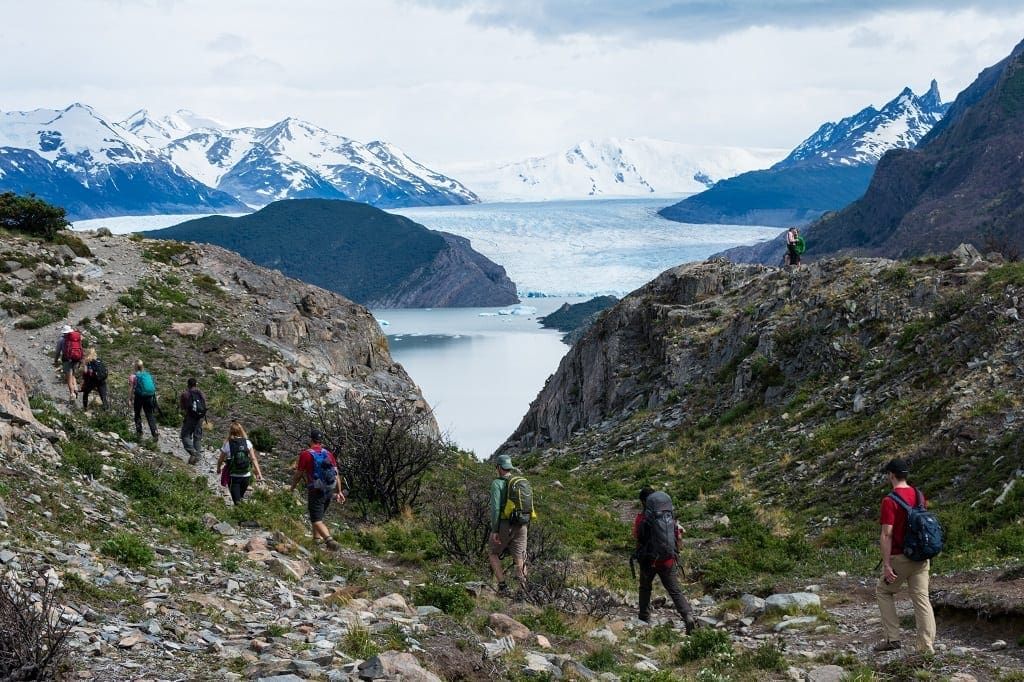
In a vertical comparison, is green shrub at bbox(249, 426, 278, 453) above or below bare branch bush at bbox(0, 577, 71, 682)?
below

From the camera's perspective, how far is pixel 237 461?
15484 mm

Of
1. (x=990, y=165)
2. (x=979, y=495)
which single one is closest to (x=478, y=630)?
(x=979, y=495)

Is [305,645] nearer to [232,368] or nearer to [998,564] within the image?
[998,564]

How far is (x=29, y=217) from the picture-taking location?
36094 millimetres

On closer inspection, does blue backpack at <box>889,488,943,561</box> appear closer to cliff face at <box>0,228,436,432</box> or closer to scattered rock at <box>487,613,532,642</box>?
scattered rock at <box>487,613,532,642</box>


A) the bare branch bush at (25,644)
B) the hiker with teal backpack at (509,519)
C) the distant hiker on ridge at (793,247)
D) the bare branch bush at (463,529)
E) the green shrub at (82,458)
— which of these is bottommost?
the bare branch bush at (463,529)

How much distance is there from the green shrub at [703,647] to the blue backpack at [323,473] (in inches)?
251

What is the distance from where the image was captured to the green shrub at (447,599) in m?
11.1

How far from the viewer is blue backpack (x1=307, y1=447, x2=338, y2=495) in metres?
14.3

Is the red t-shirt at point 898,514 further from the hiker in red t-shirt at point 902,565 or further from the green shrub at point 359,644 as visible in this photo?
the green shrub at point 359,644

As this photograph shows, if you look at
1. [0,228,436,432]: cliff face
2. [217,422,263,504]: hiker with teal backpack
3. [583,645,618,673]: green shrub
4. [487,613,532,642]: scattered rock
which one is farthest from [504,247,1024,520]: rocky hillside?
[217,422,263,504]: hiker with teal backpack

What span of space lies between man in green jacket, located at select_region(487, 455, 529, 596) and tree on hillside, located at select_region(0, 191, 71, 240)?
95.8 ft

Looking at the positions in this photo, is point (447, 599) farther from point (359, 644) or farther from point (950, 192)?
point (950, 192)

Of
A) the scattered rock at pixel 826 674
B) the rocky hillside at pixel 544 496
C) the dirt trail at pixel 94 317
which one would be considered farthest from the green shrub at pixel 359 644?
the dirt trail at pixel 94 317
